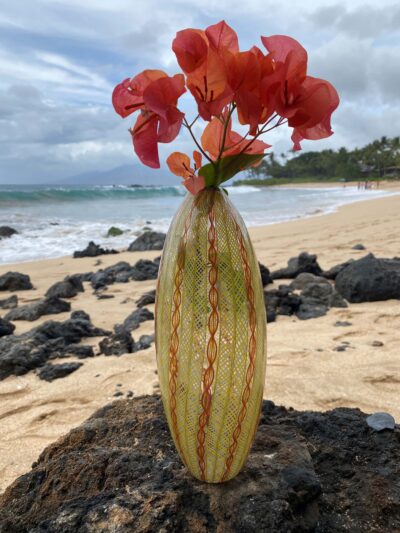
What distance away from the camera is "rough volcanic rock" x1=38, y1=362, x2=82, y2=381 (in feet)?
10.7

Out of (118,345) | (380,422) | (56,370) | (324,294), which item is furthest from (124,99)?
(324,294)

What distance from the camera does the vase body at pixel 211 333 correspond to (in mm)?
1398

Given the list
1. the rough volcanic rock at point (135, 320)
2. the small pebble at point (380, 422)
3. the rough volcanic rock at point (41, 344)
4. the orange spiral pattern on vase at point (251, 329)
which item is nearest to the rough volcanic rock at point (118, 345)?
the rough volcanic rock at point (41, 344)

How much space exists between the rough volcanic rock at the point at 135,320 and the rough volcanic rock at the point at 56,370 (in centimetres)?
95

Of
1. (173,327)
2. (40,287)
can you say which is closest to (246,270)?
(173,327)

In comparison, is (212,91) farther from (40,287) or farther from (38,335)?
(40,287)

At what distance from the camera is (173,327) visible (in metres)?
1.44

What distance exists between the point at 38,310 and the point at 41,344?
138 cm

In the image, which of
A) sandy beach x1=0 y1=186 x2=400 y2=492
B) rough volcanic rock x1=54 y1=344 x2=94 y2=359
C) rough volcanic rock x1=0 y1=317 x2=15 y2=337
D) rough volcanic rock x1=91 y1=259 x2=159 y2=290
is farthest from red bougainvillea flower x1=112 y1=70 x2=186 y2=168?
rough volcanic rock x1=91 y1=259 x2=159 y2=290

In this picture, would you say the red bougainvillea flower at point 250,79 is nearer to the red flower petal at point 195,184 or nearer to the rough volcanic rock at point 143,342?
the red flower petal at point 195,184

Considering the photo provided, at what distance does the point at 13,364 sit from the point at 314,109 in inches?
114

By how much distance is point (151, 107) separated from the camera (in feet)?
4.16

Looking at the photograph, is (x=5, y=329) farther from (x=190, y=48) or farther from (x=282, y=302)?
(x=190, y=48)

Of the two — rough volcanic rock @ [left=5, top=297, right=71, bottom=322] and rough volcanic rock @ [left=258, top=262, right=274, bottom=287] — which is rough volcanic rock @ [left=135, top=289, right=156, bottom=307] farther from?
rough volcanic rock @ [left=258, top=262, right=274, bottom=287]
